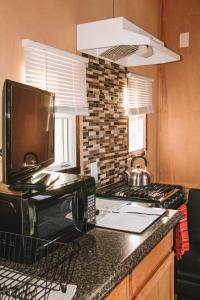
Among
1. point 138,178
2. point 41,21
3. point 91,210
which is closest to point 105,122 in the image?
point 138,178

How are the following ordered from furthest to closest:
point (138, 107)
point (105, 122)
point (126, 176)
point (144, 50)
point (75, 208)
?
point (138, 107)
point (126, 176)
point (105, 122)
point (144, 50)
point (75, 208)

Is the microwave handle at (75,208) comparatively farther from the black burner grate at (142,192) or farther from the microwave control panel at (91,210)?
the black burner grate at (142,192)

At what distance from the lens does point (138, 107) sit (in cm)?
336

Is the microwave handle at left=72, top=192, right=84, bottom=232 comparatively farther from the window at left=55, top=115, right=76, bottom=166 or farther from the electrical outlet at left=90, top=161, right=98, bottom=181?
the electrical outlet at left=90, top=161, right=98, bottom=181

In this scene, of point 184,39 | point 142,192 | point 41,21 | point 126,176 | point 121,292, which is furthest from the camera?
point 184,39

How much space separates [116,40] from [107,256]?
1.41m

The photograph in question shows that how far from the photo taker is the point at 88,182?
1618mm

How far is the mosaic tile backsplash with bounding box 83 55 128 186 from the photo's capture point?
2.60 meters

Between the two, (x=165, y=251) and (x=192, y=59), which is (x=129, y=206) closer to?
(x=165, y=251)

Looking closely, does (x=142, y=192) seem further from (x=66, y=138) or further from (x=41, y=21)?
(x=41, y=21)

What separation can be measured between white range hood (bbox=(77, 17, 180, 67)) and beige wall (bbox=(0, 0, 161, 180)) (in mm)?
99

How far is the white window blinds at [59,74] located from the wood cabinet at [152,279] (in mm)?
1066

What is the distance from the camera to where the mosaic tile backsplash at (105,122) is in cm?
260

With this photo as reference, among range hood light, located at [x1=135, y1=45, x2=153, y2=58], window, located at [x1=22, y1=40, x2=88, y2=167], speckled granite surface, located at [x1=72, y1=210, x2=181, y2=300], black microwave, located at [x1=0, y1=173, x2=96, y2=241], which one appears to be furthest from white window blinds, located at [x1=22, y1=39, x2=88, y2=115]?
speckled granite surface, located at [x1=72, y1=210, x2=181, y2=300]
